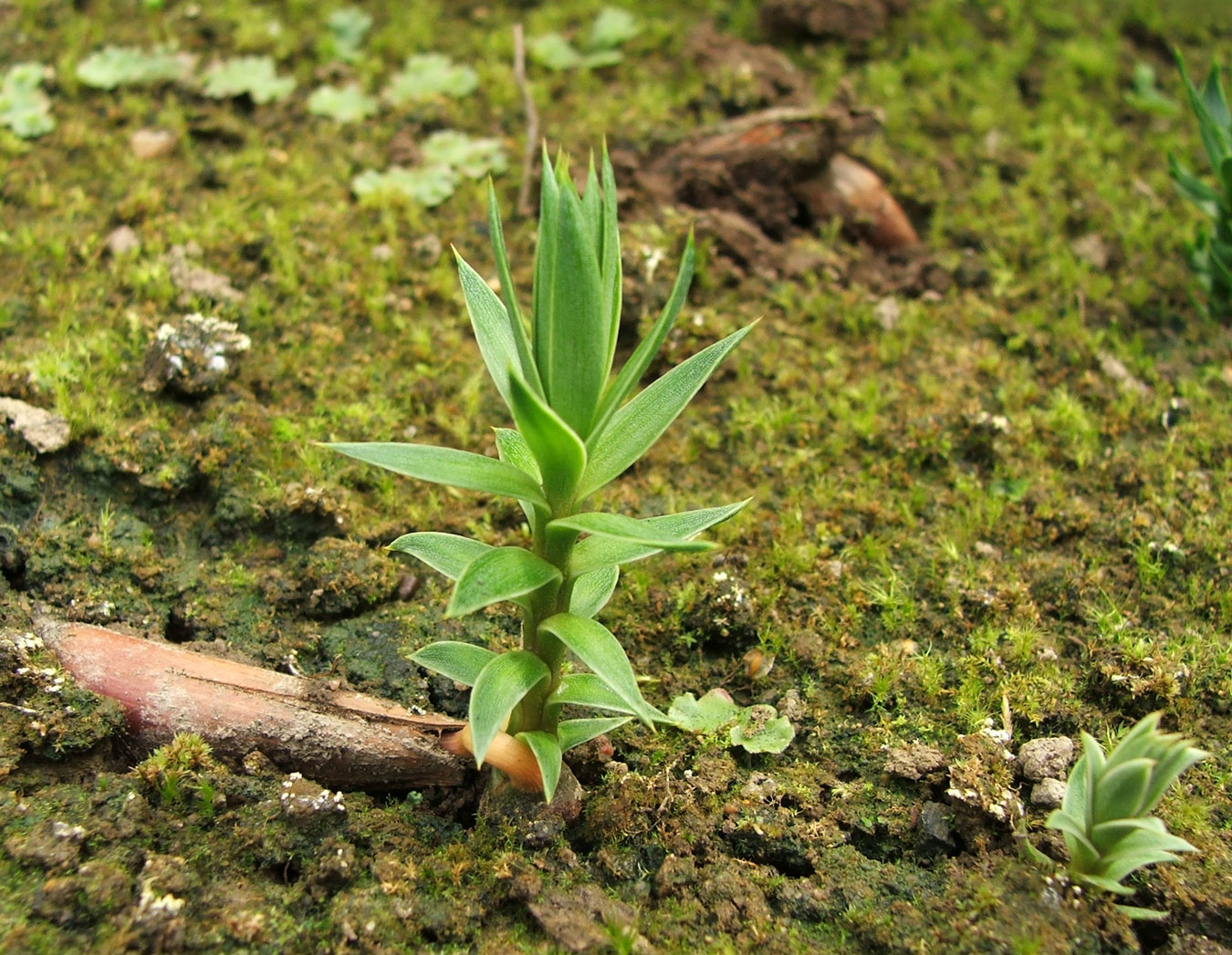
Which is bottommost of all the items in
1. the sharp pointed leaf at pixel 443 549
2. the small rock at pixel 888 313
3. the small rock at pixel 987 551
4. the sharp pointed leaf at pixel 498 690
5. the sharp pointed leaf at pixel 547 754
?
the small rock at pixel 987 551

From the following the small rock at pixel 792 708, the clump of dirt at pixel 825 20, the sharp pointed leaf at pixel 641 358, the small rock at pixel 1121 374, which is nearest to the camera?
the sharp pointed leaf at pixel 641 358

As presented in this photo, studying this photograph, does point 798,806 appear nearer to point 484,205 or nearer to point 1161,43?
point 484,205

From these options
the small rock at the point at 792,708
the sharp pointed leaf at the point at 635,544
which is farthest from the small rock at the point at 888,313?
the sharp pointed leaf at the point at 635,544

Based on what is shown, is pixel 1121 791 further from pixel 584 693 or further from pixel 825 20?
pixel 825 20

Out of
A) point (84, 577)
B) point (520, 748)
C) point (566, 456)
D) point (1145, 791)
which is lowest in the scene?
point (84, 577)

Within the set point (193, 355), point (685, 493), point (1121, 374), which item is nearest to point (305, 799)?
point (685, 493)

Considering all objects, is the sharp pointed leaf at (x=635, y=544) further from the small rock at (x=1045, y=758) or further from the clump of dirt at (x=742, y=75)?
the clump of dirt at (x=742, y=75)

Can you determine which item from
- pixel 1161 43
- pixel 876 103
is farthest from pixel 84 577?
pixel 1161 43
